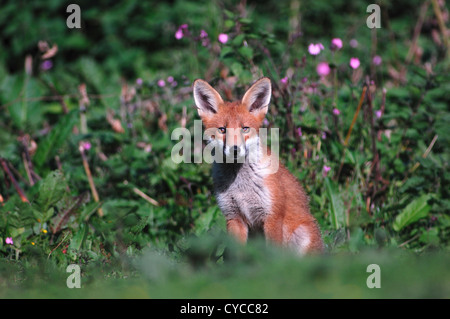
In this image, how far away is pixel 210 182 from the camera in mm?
6078

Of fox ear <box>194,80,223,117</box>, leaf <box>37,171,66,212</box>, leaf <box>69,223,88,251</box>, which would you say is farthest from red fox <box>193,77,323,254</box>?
leaf <box>37,171,66,212</box>

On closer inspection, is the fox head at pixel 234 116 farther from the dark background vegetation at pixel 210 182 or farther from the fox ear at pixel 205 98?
the dark background vegetation at pixel 210 182

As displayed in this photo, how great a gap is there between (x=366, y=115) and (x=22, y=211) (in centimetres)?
375

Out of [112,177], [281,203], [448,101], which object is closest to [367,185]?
[281,203]

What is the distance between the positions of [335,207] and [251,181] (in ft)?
3.96

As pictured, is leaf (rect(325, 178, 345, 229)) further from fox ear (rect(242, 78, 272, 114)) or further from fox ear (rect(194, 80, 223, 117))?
fox ear (rect(194, 80, 223, 117))

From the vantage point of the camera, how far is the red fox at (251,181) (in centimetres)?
455

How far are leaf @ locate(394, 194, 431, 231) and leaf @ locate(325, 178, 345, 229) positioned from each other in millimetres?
545

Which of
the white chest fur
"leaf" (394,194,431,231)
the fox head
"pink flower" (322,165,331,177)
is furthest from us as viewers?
"pink flower" (322,165,331,177)

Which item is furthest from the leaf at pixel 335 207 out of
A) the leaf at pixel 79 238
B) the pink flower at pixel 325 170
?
the leaf at pixel 79 238

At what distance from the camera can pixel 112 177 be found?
6398 millimetres

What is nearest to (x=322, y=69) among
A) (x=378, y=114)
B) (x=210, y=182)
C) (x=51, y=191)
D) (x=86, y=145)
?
(x=378, y=114)

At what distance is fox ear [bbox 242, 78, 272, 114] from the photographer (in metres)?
4.62
